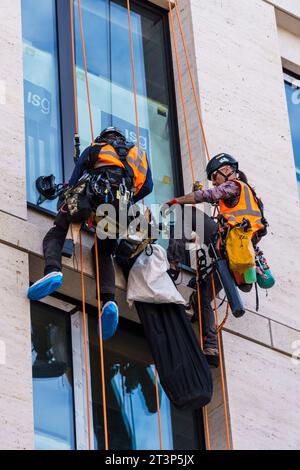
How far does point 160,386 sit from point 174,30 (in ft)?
14.8

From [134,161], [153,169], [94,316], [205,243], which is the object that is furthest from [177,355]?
[153,169]

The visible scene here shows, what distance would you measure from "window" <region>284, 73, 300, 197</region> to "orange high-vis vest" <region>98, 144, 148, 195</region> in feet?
12.0

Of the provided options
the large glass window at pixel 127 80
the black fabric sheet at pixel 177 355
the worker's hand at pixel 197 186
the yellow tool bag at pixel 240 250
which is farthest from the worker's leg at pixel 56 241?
the large glass window at pixel 127 80

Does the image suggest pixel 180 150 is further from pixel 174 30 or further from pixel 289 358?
pixel 289 358

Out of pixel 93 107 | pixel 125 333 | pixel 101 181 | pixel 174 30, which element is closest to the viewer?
pixel 101 181

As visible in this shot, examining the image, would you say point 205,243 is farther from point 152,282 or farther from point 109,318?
point 109,318

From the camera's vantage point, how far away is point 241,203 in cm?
1420

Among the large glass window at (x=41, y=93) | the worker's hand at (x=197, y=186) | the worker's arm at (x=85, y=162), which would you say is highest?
the large glass window at (x=41, y=93)

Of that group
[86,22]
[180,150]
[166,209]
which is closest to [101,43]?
[86,22]

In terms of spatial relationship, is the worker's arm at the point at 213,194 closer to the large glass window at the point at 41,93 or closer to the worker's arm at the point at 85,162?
the worker's arm at the point at 85,162

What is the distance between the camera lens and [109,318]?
13562mm

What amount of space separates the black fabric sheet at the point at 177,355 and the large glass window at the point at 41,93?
154 centimetres

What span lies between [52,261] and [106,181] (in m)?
0.89

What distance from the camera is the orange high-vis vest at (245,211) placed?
14.1 m
